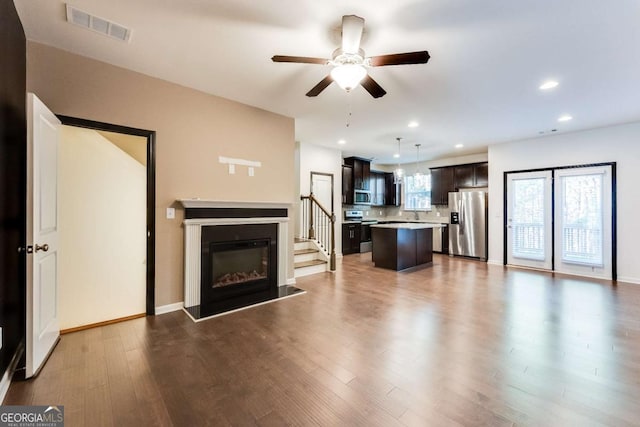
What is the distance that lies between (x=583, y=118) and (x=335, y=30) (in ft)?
16.0

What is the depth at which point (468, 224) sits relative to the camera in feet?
23.3

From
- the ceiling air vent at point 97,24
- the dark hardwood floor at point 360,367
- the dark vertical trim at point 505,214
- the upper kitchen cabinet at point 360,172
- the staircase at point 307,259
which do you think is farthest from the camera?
the upper kitchen cabinet at point 360,172

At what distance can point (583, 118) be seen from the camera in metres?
4.59

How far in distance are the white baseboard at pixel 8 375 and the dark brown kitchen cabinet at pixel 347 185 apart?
6525 millimetres

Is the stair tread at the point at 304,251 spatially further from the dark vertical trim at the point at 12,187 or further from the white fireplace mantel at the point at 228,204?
the dark vertical trim at the point at 12,187

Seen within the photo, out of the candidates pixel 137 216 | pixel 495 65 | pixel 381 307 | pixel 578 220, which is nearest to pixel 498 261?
pixel 578 220

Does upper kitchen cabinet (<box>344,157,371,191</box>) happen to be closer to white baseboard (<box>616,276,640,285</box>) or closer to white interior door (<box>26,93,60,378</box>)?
white baseboard (<box>616,276,640,285</box>)

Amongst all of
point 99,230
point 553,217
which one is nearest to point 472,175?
point 553,217

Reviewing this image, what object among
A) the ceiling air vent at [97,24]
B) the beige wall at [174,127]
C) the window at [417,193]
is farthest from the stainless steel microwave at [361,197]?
the ceiling air vent at [97,24]

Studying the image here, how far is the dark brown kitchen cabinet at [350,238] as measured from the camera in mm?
7633

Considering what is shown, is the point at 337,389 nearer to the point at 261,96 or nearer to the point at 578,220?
the point at 261,96

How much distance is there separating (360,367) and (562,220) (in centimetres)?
578

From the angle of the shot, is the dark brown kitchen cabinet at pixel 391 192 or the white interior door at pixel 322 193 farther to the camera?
the dark brown kitchen cabinet at pixel 391 192

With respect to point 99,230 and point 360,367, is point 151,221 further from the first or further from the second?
point 360,367
